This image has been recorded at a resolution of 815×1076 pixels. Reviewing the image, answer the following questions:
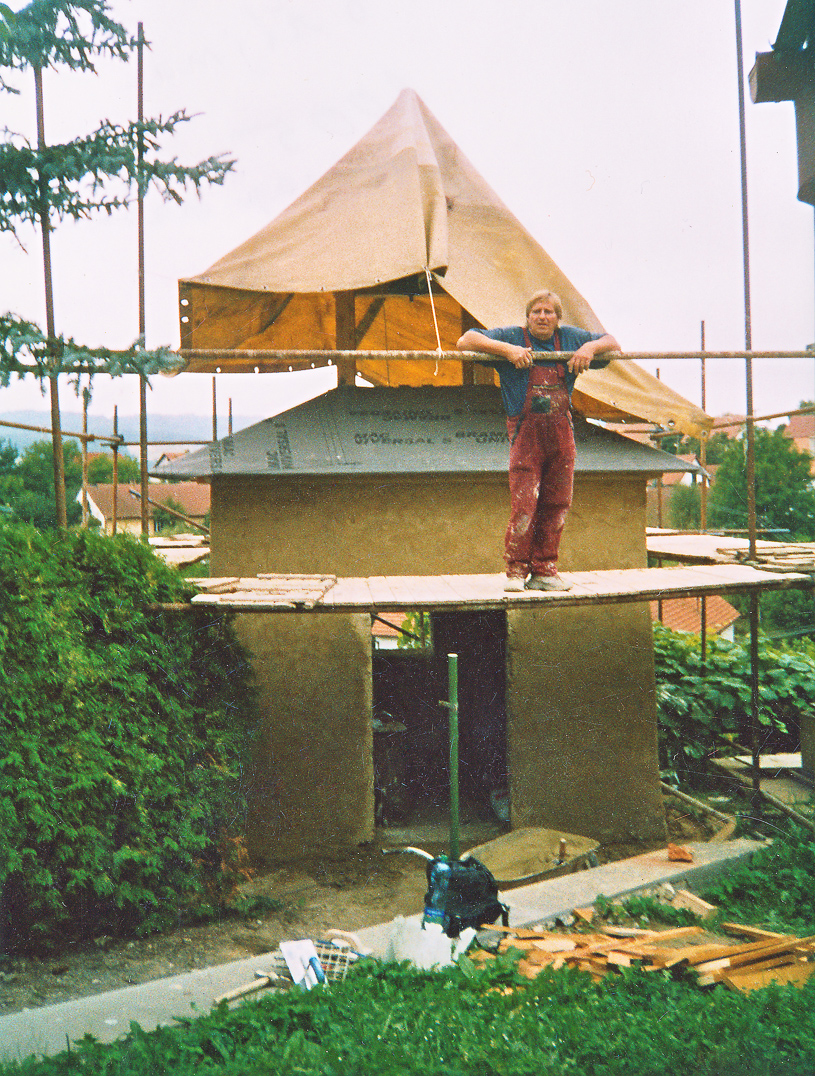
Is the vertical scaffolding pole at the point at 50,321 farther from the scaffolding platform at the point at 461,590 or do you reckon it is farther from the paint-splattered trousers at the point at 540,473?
the paint-splattered trousers at the point at 540,473

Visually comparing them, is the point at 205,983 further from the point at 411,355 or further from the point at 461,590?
the point at 411,355

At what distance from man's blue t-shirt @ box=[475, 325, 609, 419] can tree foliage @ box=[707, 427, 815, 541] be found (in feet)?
86.9

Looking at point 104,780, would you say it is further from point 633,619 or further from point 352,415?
point 633,619

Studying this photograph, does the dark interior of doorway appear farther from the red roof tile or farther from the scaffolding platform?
the red roof tile

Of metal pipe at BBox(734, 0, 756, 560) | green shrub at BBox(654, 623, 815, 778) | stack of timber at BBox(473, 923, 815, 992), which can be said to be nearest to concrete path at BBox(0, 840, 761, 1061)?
stack of timber at BBox(473, 923, 815, 992)

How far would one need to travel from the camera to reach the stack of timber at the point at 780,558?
20.4ft

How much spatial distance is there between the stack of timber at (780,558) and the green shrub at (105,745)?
Answer: 171 inches

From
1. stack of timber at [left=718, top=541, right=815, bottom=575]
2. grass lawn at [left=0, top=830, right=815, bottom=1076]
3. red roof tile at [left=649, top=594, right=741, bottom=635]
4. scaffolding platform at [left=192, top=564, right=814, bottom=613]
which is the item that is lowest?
red roof tile at [left=649, top=594, right=741, bottom=635]

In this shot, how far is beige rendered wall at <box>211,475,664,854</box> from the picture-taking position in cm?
707

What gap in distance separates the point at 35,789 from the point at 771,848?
17.4ft

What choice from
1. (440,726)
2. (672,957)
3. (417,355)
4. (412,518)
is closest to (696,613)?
(440,726)

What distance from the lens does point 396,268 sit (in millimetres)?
6777

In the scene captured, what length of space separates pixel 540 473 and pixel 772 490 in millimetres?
31080

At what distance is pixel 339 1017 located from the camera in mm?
3525
